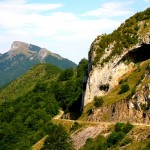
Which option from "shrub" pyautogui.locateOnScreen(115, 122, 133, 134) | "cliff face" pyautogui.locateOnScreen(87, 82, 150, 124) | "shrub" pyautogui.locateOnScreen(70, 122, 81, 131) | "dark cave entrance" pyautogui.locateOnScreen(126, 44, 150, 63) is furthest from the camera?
"dark cave entrance" pyautogui.locateOnScreen(126, 44, 150, 63)

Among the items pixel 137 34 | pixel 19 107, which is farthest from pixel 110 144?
pixel 19 107

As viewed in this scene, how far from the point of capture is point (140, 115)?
9581 centimetres

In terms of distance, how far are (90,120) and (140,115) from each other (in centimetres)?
1575

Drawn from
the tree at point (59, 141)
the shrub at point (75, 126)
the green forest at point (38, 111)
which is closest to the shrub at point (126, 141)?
the tree at point (59, 141)

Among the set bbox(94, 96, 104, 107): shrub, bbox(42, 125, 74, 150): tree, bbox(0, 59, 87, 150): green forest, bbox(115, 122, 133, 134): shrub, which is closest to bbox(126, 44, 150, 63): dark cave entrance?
→ bbox(94, 96, 104, 107): shrub

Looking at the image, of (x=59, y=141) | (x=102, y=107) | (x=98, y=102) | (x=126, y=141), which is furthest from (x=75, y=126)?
(x=126, y=141)

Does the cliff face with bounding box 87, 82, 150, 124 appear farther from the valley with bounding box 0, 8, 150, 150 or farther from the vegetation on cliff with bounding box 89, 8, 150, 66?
the vegetation on cliff with bounding box 89, 8, 150, 66

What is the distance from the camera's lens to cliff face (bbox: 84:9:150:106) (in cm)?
11544

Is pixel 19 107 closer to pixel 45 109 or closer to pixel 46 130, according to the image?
pixel 45 109

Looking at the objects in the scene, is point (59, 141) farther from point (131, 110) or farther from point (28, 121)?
point (28, 121)

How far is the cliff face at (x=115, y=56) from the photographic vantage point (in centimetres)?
11544

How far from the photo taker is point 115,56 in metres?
115

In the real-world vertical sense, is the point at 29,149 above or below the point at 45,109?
Result: below

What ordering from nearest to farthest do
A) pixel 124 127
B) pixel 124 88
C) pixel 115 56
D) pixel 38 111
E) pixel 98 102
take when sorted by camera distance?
pixel 124 127 → pixel 124 88 → pixel 98 102 → pixel 115 56 → pixel 38 111
